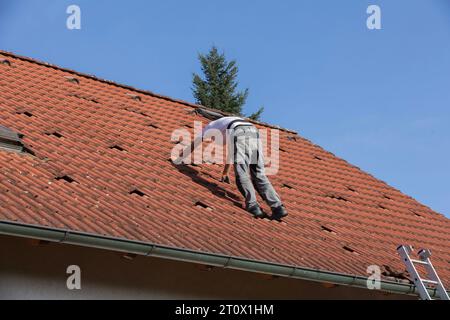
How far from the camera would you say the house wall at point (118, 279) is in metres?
6.86

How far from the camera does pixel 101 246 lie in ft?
23.1

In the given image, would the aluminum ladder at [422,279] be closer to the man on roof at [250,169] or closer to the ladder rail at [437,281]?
the ladder rail at [437,281]

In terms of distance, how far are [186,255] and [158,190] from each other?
6.31ft

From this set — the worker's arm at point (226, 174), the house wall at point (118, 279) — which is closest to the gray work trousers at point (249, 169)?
the worker's arm at point (226, 174)

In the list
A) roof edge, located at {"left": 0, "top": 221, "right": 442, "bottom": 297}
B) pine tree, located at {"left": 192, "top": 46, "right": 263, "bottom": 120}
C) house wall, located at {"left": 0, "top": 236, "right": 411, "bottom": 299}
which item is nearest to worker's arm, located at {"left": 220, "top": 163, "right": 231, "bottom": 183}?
house wall, located at {"left": 0, "top": 236, "right": 411, "bottom": 299}

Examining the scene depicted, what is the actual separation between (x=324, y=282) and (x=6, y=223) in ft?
11.6

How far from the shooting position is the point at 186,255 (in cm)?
754

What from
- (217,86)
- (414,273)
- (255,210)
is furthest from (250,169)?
(217,86)

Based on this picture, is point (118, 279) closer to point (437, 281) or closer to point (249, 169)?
point (249, 169)

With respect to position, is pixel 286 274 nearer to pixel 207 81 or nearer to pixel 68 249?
pixel 68 249

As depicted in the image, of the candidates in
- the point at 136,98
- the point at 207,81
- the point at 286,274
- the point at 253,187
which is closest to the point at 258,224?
the point at 253,187

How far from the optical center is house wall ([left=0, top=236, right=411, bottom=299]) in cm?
686

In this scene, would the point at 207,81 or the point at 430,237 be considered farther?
the point at 207,81

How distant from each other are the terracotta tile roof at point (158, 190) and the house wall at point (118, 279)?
0.26 meters
